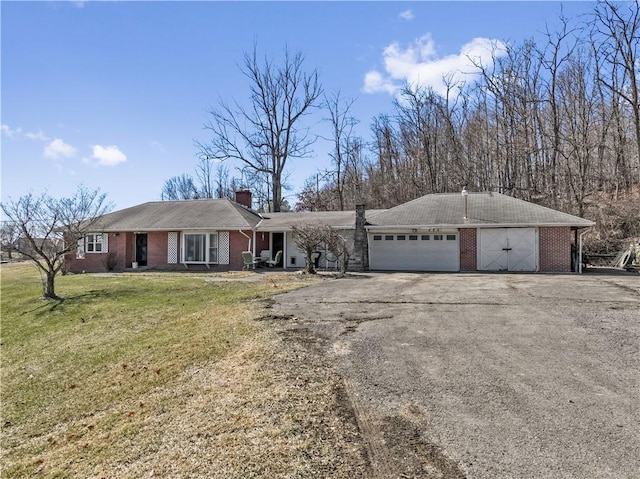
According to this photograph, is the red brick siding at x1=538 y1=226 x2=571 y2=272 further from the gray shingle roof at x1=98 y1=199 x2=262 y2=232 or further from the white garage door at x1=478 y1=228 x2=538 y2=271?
the gray shingle roof at x1=98 y1=199 x2=262 y2=232

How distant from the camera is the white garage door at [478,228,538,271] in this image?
17828mm

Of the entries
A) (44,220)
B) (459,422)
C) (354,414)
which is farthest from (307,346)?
(44,220)

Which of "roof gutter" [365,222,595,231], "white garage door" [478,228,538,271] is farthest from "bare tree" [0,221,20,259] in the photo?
"white garage door" [478,228,538,271]

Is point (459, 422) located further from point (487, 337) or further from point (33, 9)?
point (33, 9)

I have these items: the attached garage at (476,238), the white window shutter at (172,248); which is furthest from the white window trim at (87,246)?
the attached garage at (476,238)

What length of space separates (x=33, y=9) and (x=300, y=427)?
44.0 feet

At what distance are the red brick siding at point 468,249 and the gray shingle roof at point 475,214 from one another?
22.2 inches

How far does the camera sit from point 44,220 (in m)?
16.1

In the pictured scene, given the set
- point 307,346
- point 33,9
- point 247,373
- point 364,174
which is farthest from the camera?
point 364,174

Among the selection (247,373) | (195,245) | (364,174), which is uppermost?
(364,174)

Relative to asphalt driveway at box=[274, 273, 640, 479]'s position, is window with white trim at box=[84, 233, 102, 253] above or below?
above

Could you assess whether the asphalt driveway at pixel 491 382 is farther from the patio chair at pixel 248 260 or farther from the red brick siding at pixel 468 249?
the patio chair at pixel 248 260

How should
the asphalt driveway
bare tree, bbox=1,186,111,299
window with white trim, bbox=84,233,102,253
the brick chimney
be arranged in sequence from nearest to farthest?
the asphalt driveway, bare tree, bbox=1,186,111,299, window with white trim, bbox=84,233,102,253, the brick chimney

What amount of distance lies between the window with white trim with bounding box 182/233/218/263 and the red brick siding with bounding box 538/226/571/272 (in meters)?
15.2
